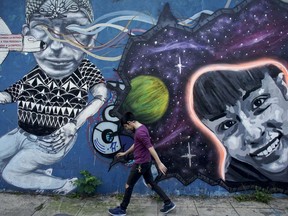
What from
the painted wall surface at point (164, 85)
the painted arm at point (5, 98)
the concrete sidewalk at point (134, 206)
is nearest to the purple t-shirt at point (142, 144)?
the painted wall surface at point (164, 85)

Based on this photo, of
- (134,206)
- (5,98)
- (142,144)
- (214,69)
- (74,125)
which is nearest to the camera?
(142,144)

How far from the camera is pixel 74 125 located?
5723 mm

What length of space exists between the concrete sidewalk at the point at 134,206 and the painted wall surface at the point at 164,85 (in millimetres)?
211

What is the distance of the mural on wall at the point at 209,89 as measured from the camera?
18.1 ft

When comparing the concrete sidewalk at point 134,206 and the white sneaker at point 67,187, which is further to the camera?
the white sneaker at point 67,187

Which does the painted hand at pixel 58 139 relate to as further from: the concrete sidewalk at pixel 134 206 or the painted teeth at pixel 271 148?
the painted teeth at pixel 271 148

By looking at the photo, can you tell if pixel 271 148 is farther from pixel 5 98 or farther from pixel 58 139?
pixel 5 98

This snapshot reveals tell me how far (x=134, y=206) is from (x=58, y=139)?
1934mm

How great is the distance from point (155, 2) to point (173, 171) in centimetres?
318

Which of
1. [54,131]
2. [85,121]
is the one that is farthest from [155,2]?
[54,131]

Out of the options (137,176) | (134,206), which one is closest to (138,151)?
(137,176)

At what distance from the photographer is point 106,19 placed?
564 centimetres

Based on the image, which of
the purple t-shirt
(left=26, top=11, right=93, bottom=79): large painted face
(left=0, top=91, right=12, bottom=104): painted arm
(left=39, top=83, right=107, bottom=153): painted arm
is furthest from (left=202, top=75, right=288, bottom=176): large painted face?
(left=0, top=91, right=12, bottom=104): painted arm

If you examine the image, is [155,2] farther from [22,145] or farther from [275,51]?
[22,145]
